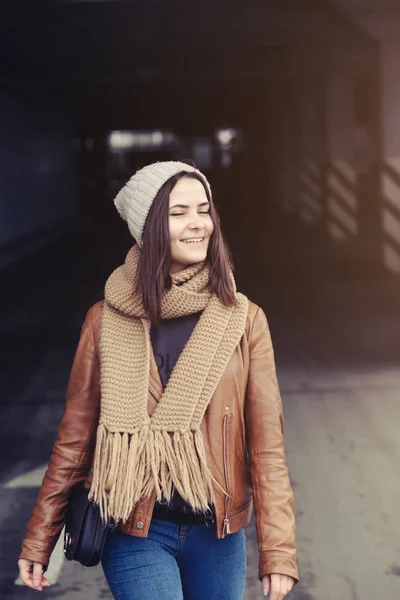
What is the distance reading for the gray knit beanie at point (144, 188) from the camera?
2.36m

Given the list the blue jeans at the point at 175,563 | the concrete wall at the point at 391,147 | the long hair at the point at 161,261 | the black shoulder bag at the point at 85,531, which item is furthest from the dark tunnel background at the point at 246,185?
the long hair at the point at 161,261

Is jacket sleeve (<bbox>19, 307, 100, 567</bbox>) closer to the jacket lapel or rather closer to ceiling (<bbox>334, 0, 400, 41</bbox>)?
the jacket lapel

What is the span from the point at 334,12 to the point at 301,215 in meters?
14.1

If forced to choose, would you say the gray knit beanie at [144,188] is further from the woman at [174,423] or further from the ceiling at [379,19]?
the ceiling at [379,19]

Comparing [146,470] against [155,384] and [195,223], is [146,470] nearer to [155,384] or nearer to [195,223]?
[155,384]

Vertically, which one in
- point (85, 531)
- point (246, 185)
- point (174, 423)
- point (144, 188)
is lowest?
point (246, 185)

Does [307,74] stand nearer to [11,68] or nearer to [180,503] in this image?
[11,68]

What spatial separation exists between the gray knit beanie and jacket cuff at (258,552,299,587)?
0.85 meters

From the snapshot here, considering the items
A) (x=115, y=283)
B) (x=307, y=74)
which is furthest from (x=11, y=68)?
(x=115, y=283)

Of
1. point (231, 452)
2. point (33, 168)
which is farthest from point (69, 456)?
point (33, 168)

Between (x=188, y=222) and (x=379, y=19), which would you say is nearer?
(x=188, y=222)

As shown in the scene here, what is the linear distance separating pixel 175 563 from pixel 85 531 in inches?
9.2

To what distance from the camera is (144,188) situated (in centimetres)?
237

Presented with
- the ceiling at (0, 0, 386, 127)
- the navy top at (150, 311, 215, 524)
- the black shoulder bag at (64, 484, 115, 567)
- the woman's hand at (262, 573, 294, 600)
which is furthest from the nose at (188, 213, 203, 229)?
the ceiling at (0, 0, 386, 127)
